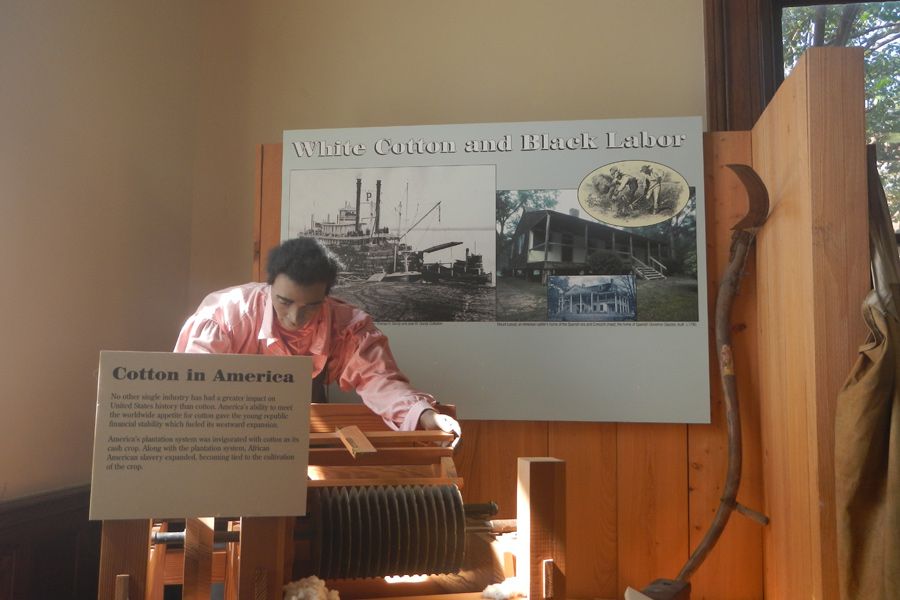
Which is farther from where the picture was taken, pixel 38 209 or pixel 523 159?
pixel 523 159

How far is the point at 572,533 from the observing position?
7.75ft

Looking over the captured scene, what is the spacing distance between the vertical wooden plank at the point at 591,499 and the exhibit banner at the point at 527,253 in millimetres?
80

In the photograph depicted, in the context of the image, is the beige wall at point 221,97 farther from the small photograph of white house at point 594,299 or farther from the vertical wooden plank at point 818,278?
the vertical wooden plank at point 818,278

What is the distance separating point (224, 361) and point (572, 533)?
5.58 ft

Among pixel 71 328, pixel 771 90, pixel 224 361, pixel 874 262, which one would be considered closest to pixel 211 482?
pixel 224 361

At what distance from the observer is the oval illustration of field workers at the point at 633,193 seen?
238 cm

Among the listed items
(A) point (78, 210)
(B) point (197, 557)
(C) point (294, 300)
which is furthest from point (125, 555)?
(A) point (78, 210)

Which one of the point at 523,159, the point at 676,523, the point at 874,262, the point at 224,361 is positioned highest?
the point at 523,159

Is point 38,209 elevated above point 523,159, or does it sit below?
below

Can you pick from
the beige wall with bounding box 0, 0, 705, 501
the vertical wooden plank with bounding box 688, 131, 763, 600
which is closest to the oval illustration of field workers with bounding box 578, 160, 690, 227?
the vertical wooden plank with bounding box 688, 131, 763, 600

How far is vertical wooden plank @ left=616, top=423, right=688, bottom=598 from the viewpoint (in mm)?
2326

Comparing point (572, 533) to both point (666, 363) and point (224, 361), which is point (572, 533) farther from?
point (224, 361)

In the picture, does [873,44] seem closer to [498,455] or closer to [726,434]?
[726,434]

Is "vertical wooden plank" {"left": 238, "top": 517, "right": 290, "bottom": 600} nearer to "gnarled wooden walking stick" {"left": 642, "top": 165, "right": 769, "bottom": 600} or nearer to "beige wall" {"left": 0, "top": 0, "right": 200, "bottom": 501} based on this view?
"beige wall" {"left": 0, "top": 0, "right": 200, "bottom": 501}
